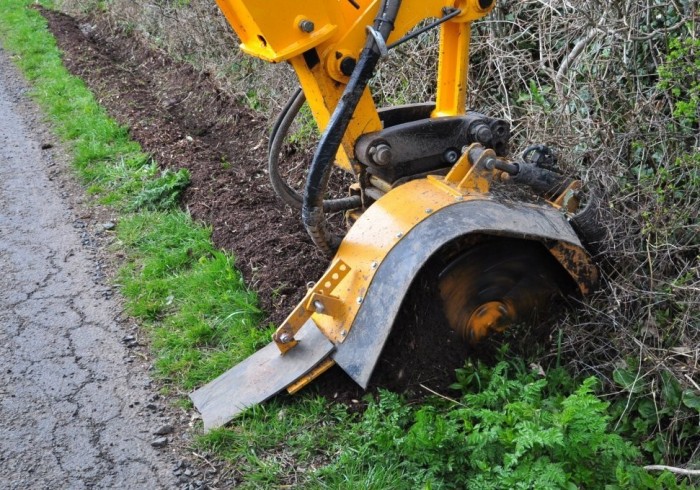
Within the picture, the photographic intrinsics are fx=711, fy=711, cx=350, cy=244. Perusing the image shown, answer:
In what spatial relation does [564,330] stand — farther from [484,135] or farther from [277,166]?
[277,166]

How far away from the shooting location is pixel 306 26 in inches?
121

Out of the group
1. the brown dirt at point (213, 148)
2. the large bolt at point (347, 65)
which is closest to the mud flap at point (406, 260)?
the large bolt at point (347, 65)

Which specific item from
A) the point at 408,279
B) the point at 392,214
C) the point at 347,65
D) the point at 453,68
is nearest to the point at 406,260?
the point at 408,279

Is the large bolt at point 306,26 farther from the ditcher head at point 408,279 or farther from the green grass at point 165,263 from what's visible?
the green grass at point 165,263

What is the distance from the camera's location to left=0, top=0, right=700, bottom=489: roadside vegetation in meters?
2.74

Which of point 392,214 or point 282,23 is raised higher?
point 282,23

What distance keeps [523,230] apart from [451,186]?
0.38 metres

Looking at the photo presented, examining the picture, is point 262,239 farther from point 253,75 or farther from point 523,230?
point 253,75

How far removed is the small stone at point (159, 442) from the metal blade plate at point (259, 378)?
192 millimetres

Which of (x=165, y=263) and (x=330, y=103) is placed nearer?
(x=330, y=103)

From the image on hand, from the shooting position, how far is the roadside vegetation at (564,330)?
108 inches

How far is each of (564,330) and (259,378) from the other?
1.44m

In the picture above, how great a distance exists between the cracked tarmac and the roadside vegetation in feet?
0.71

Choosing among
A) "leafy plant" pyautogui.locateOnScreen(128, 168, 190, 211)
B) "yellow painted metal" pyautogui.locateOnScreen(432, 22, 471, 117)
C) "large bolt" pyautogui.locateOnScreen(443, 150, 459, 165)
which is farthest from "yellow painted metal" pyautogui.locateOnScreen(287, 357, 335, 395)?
"leafy plant" pyautogui.locateOnScreen(128, 168, 190, 211)
